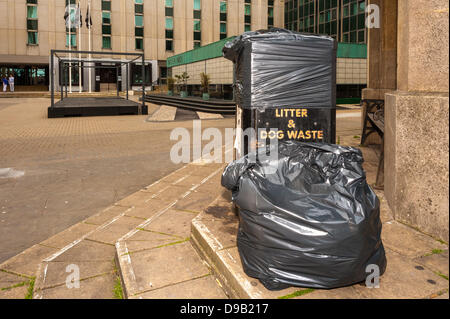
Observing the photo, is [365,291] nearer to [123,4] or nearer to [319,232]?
[319,232]

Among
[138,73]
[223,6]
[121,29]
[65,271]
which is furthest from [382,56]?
[223,6]

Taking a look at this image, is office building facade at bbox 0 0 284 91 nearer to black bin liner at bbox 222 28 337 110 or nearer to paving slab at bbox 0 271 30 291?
black bin liner at bbox 222 28 337 110

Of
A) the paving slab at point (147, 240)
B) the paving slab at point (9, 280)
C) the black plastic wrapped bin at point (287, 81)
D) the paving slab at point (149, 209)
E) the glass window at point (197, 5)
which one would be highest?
the glass window at point (197, 5)

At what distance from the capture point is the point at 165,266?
350 cm

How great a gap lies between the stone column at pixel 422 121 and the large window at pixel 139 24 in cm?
4728

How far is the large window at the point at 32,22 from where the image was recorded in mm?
44000

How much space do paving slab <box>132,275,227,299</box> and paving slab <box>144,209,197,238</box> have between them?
110cm

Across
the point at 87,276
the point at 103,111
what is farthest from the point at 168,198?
the point at 103,111

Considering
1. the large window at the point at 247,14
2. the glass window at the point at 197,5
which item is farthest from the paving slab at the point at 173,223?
the large window at the point at 247,14

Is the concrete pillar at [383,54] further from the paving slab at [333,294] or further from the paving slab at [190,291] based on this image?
the paving slab at [190,291]

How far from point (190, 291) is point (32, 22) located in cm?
4885

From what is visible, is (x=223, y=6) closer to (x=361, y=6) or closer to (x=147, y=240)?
(x=361, y=6)

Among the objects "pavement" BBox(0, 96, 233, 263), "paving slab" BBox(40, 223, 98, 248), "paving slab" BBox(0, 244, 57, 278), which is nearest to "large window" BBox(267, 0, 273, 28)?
"pavement" BBox(0, 96, 233, 263)

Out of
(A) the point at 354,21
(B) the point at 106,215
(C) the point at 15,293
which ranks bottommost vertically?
(C) the point at 15,293
